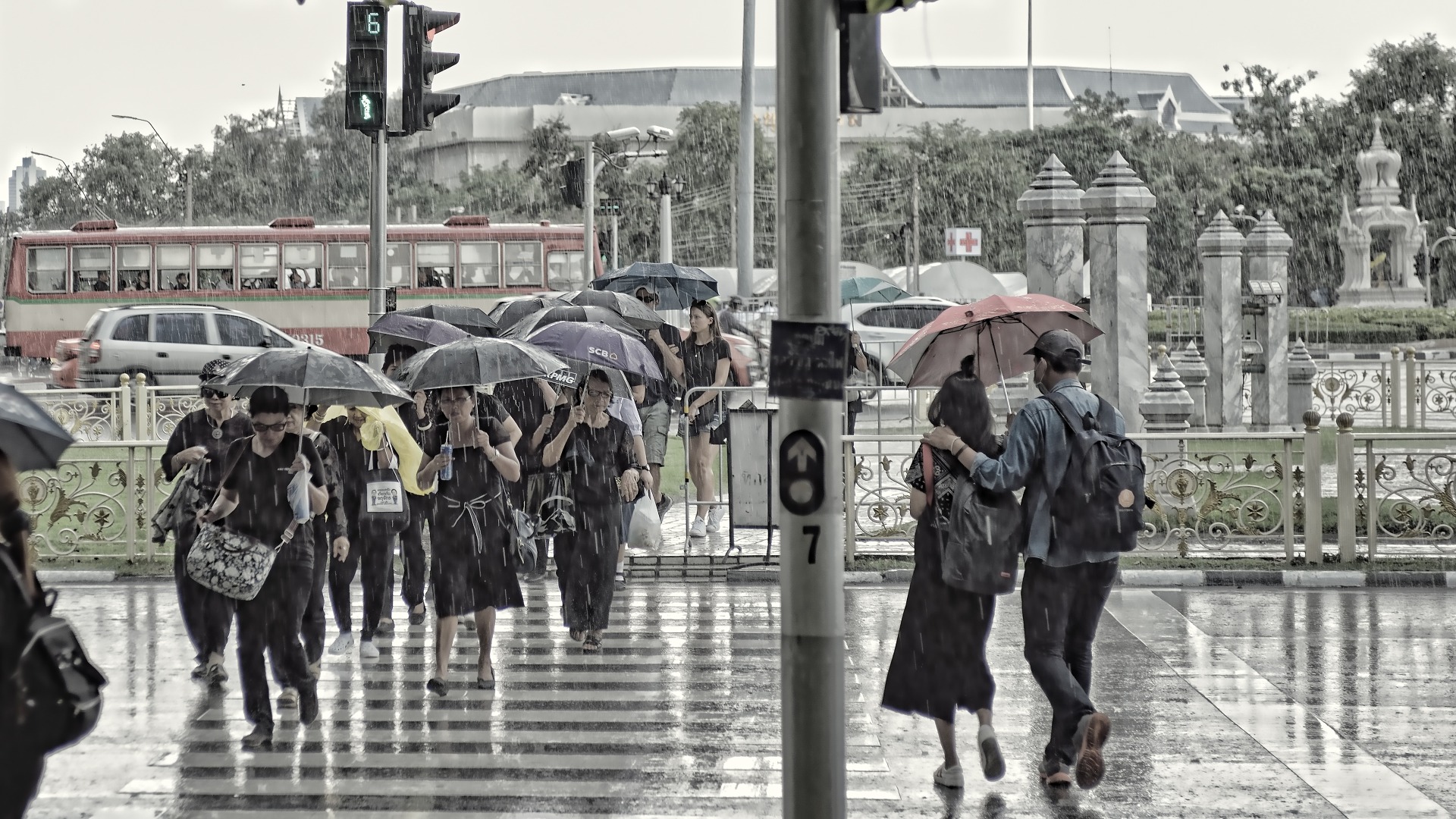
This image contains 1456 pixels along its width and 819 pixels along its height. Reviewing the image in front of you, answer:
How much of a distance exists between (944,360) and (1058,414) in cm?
173

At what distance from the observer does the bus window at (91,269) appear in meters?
36.3

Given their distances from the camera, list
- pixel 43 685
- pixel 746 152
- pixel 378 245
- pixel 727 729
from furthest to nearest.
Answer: pixel 746 152 < pixel 378 245 < pixel 727 729 < pixel 43 685

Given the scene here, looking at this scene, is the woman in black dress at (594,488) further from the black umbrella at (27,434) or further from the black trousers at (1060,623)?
the black umbrella at (27,434)

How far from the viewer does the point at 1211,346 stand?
24.0 metres

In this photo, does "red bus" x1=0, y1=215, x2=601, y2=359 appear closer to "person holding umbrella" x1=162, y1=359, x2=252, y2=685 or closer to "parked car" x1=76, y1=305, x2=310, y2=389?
"parked car" x1=76, y1=305, x2=310, y2=389

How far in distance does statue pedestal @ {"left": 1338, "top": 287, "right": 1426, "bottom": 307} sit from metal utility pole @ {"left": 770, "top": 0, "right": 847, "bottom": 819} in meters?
56.3

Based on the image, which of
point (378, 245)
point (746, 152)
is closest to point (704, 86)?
point (746, 152)

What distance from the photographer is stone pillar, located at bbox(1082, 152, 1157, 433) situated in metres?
16.3

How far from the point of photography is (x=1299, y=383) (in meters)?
24.9

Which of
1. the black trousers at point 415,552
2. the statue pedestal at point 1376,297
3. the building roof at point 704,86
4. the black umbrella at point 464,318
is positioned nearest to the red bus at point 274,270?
the black umbrella at point 464,318

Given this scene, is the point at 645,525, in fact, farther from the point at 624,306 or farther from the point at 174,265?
the point at 174,265

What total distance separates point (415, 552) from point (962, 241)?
52.0 meters

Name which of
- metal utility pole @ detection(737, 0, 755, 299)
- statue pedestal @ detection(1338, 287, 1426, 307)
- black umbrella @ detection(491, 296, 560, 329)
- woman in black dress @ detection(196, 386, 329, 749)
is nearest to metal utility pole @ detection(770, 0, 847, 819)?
woman in black dress @ detection(196, 386, 329, 749)

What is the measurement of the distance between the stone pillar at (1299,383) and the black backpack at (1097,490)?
19.2 meters
